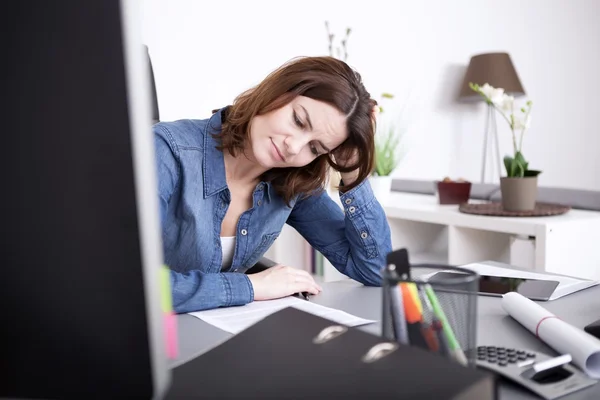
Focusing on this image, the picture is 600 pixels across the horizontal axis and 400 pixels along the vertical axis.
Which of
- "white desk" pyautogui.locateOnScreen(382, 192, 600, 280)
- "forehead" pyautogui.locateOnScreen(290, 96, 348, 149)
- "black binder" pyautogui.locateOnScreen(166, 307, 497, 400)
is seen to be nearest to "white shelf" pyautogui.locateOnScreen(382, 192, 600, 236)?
"white desk" pyautogui.locateOnScreen(382, 192, 600, 280)

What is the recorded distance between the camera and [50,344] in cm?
41

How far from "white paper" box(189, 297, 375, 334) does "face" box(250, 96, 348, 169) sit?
31cm

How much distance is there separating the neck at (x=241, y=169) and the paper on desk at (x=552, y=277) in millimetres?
506

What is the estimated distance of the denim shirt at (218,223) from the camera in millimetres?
1016

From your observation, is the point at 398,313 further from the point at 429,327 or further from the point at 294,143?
the point at 294,143

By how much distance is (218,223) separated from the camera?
1256 millimetres

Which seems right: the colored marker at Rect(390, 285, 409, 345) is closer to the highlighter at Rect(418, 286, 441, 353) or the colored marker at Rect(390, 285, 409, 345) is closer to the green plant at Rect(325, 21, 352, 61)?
the highlighter at Rect(418, 286, 441, 353)

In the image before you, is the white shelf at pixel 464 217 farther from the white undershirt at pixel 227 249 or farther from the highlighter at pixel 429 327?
the highlighter at pixel 429 327

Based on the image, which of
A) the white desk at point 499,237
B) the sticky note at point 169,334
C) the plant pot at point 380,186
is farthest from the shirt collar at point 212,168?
the plant pot at point 380,186

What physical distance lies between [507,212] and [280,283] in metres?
1.23

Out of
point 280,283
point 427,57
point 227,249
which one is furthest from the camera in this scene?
point 427,57

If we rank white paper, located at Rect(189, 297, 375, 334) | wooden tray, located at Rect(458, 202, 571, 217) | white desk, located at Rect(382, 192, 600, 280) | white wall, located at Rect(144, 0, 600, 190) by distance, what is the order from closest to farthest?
white paper, located at Rect(189, 297, 375, 334)
white desk, located at Rect(382, 192, 600, 280)
wooden tray, located at Rect(458, 202, 571, 217)
white wall, located at Rect(144, 0, 600, 190)

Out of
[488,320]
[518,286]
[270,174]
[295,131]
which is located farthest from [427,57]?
[488,320]

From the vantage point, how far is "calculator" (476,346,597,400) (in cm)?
61
